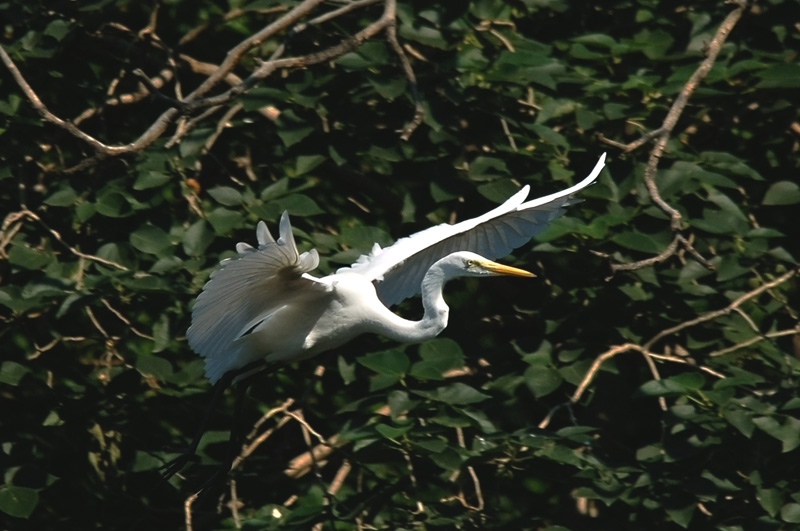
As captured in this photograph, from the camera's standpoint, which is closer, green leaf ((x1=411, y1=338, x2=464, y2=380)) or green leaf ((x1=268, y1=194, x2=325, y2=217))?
green leaf ((x1=411, y1=338, x2=464, y2=380))

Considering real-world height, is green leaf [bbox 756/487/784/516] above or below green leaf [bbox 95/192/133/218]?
below

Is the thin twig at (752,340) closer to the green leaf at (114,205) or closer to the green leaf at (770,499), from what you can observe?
the green leaf at (770,499)

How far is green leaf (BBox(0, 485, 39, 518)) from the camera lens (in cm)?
362

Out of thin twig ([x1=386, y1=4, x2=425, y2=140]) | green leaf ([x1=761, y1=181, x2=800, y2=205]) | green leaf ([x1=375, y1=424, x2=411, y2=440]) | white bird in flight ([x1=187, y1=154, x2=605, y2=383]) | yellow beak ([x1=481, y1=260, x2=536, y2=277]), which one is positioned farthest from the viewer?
green leaf ([x1=761, y1=181, x2=800, y2=205])

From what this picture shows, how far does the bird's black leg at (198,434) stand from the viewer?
3680mm

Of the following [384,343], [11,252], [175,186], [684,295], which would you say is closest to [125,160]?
[175,186]

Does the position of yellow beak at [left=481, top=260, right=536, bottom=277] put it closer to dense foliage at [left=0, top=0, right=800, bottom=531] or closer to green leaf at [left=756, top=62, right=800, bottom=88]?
dense foliage at [left=0, top=0, right=800, bottom=531]

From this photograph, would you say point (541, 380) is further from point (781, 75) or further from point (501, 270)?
point (781, 75)

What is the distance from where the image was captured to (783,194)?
13.3ft

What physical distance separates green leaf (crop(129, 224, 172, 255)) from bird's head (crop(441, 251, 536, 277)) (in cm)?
76

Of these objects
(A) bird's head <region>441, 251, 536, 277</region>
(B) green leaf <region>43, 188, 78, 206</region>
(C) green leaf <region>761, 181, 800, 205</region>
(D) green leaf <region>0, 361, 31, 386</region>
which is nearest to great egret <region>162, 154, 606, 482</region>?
(A) bird's head <region>441, 251, 536, 277</region>

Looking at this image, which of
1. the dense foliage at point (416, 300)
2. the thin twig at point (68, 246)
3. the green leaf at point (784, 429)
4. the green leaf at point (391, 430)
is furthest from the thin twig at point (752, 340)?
the thin twig at point (68, 246)

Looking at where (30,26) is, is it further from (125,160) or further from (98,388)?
(98,388)

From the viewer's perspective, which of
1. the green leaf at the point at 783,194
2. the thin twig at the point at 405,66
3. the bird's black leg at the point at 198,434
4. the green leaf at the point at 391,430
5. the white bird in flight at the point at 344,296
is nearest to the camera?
the white bird in flight at the point at 344,296
